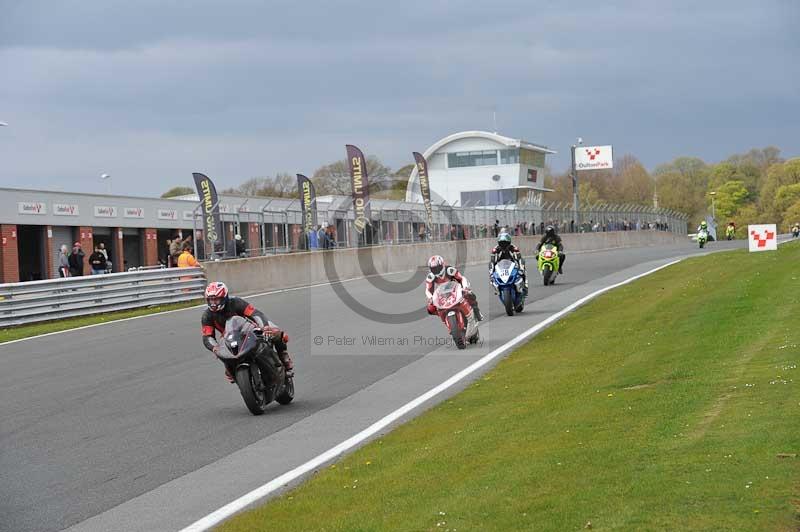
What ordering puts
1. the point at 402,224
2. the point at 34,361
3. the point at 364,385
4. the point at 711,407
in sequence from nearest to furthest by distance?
the point at 711,407 → the point at 364,385 → the point at 34,361 → the point at 402,224

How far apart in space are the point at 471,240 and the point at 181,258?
68.8 feet

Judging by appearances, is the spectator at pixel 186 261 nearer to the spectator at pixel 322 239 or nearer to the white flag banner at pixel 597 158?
the spectator at pixel 322 239

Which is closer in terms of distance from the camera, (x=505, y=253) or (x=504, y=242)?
(x=505, y=253)

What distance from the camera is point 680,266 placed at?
3284cm

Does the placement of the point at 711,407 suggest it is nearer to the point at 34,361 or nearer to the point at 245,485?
the point at 245,485

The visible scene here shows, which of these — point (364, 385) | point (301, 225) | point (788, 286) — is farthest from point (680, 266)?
point (364, 385)

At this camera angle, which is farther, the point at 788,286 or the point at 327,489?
the point at 788,286

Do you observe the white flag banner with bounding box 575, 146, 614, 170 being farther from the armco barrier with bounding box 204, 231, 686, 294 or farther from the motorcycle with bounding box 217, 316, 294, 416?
the motorcycle with bounding box 217, 316, 294, 416

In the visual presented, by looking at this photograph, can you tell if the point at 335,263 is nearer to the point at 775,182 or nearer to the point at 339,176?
the point at 339,176

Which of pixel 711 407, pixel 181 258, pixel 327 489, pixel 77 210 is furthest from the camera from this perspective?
pixel 77 210

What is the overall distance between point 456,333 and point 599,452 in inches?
342

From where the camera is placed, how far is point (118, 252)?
49594mm

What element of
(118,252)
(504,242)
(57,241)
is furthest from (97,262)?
(118,252)

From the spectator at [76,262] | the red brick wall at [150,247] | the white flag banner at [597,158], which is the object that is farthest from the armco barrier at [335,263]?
the white flag banner at [597,158]
